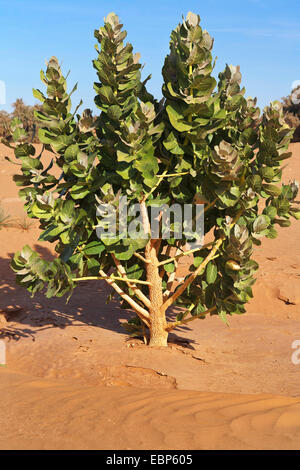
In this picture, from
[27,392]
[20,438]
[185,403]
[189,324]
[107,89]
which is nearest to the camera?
[20,438]

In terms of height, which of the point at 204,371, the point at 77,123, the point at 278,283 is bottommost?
the point at 204,371

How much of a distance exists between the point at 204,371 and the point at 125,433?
2.17 m

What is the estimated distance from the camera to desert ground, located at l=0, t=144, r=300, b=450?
3387mm

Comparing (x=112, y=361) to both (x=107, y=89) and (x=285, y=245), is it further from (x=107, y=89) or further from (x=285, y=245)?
(x=285, y=245)

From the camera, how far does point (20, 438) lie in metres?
3.40

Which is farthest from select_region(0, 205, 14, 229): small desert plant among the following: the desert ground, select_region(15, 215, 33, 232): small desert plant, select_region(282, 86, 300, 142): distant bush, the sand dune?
select_region(282, 86, 300, 142): distant bush

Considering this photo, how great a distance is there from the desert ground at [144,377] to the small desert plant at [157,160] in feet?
2.92

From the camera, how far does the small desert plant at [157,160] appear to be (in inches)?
186

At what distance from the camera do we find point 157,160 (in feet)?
16.6

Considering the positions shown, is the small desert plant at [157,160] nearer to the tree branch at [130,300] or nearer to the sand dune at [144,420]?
the tree branch at [130,300]

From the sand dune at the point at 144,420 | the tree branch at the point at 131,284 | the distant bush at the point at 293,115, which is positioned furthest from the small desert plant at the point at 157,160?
the distant bush at the point at 293,115

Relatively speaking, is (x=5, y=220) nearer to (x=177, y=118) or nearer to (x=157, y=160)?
(x=157, y=160)

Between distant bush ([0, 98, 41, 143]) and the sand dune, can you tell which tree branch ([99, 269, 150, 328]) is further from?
distant bush ([0, 98, 41, 143])
